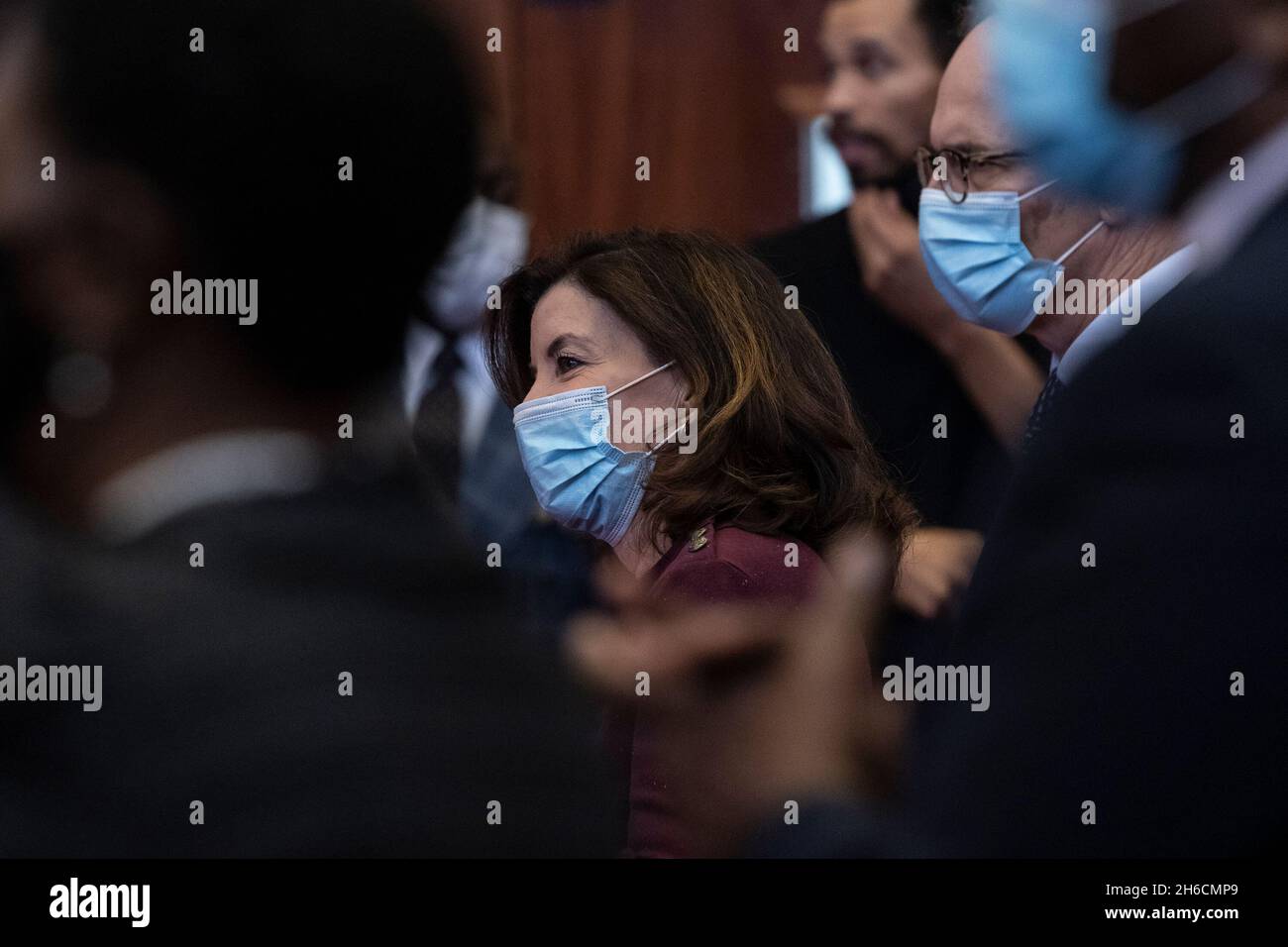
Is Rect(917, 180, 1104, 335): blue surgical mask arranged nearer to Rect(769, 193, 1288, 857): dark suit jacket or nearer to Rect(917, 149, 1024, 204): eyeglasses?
Rect(917, 149, 1024, 204): eyeglasses

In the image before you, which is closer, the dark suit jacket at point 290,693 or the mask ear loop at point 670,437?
the dark suit jacket at point 290,693

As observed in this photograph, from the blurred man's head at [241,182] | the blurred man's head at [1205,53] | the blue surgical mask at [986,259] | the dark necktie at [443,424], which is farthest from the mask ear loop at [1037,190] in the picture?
the blurred man's head at [241,182]

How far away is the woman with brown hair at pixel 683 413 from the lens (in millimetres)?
2184

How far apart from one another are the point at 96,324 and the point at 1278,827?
1.49m

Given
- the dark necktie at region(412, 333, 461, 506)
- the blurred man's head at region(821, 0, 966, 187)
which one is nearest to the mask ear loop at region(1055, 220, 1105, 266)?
the blurred man's head at region(821, 0, 966, 187)

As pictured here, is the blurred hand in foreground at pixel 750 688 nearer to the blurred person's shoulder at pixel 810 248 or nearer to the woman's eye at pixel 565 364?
the woman's eye at pixel 565 364

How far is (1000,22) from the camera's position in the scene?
7.60 feet

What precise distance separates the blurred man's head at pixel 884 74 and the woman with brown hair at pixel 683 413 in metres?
0.33

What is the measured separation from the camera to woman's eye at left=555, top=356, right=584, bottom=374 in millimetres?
2324

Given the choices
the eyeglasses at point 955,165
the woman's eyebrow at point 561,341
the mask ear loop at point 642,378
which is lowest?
the mask ear loop at point 642,378

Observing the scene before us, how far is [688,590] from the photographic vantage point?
2055 mm

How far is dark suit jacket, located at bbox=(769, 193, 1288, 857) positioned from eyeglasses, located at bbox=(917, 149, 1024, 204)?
84cm
